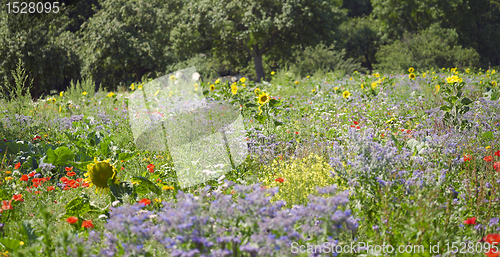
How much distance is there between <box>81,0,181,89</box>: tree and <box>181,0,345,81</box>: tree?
2313 mm

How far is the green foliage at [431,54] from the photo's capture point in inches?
725

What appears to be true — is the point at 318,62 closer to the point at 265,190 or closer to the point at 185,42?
the point at 185,42

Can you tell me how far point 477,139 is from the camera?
3650 mm

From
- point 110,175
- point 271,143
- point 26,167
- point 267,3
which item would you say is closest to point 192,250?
point 110,175

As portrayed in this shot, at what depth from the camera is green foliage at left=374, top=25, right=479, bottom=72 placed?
18.4m

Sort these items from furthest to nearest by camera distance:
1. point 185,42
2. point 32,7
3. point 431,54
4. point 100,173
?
1. point 431,54
2. point 185,42
3. point 32,7
4. point 100,173

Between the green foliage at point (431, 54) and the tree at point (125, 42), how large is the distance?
11.9 metres

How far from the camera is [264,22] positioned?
15.1 metres

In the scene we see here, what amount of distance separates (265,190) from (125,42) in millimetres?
16956

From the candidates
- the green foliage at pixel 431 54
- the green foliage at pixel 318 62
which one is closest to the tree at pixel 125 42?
the green foliage at pixel 318 62

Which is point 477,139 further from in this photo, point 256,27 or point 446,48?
point 446,48

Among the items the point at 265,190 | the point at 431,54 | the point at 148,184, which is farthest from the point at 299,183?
the point at 431,54

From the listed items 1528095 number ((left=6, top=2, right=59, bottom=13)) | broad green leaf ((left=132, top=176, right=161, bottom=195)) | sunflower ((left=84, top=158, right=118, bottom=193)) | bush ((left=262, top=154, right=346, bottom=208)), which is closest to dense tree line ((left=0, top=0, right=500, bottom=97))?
1528095 number ((left=6, top=2, right=59, bottom=13))

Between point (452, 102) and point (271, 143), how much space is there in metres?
2.19
